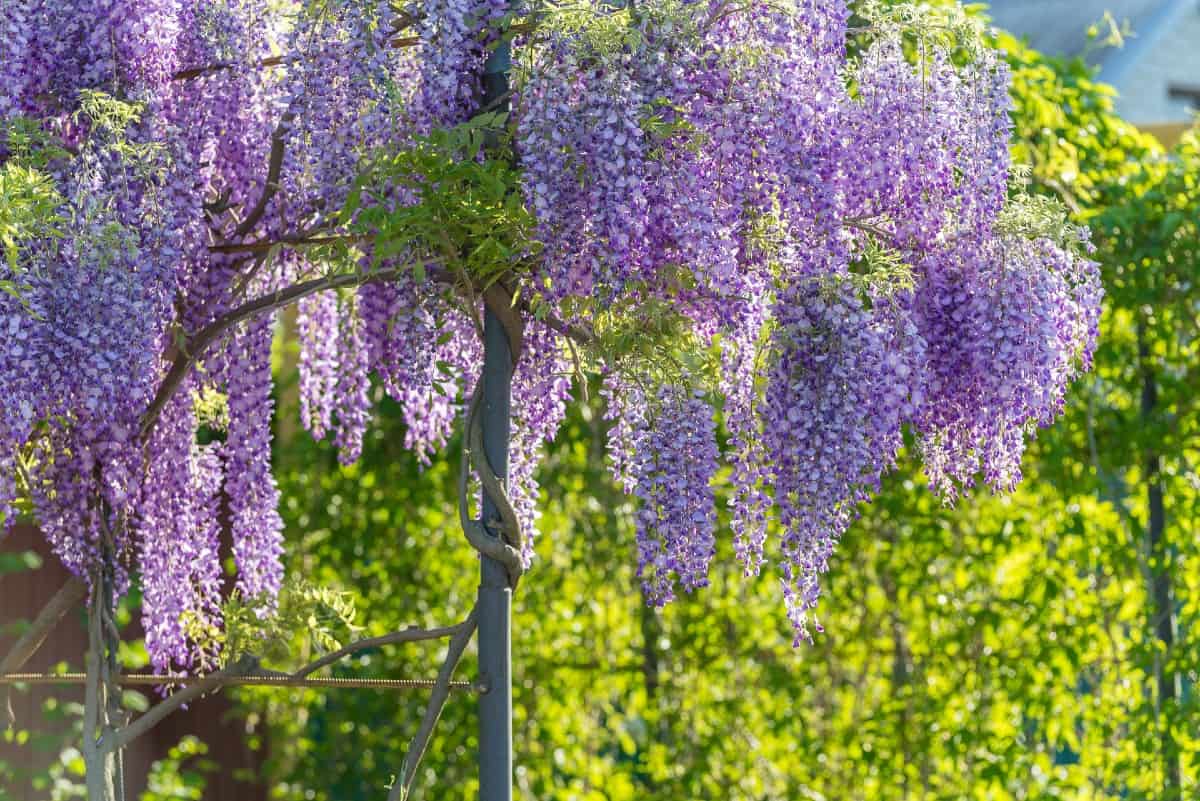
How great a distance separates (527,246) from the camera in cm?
279

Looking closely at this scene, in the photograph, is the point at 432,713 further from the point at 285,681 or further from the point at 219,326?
the point at 219,326

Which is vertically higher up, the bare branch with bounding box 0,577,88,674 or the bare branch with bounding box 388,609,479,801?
the bare branch with bounding box 0,577,88,674

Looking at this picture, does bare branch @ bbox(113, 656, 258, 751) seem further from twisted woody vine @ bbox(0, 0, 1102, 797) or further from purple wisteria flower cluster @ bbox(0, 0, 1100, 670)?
purple wisteria flower cluster @ bbox(0, 0, 1100, 670)

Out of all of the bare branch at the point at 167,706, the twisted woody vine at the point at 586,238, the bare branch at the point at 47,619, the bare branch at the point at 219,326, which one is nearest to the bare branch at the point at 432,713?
the twisted woody vine at the point at 586,238

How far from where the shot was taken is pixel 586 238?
2678 millimetres

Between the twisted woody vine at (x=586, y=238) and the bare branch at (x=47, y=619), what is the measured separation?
0.14 metres

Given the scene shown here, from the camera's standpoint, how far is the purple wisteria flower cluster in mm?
2695

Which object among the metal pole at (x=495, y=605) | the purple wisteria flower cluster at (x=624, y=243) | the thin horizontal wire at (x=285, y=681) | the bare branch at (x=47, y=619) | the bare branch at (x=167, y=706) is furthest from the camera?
the bare branch at (x=47, y=619)

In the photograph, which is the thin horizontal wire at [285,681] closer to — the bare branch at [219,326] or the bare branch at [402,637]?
the bare branch at [402,637]

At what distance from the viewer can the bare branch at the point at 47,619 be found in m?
3.35

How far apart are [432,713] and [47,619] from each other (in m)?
0.96

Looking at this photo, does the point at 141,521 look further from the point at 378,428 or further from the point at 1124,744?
the point at 1124,744

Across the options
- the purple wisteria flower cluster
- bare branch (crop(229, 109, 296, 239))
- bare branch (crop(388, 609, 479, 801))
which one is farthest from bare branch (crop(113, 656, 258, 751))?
bare branch (crop(229, 109, 296, 239))

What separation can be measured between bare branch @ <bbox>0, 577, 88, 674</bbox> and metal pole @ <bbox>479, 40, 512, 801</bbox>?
931 millimetres
